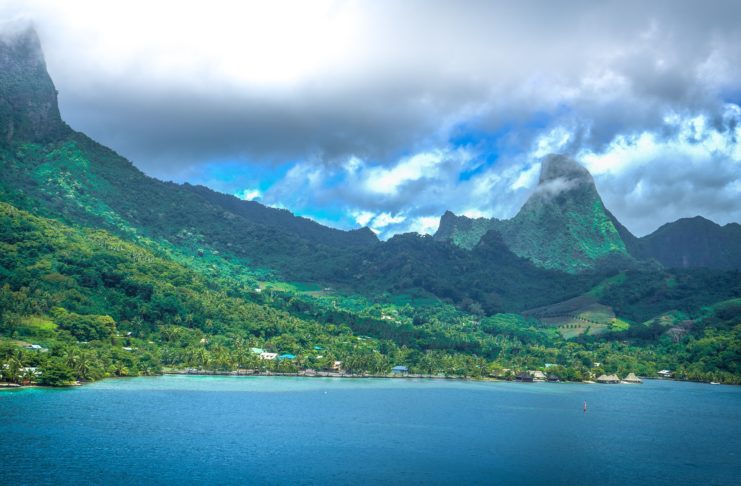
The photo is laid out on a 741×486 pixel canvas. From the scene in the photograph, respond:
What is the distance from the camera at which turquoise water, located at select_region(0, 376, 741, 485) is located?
64.9 meters

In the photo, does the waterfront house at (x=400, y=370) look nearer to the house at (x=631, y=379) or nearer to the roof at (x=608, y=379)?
the roof at (x=608, y=379)

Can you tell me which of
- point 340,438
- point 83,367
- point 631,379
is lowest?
point 340,438

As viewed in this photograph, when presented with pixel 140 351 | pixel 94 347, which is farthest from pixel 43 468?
pixel 140 351

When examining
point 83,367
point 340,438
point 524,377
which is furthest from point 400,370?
point 340,438

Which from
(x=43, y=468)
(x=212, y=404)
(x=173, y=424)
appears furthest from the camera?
(x=212, y=404)

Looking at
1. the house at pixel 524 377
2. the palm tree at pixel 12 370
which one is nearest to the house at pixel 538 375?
the house at pixel 524 377

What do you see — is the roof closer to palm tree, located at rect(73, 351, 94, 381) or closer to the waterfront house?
the waterfront house

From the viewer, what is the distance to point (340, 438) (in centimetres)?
8250

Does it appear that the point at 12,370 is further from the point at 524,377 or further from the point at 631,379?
the point at 631,379

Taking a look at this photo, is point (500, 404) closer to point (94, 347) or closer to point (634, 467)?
point (634, 467)

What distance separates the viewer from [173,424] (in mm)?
84125

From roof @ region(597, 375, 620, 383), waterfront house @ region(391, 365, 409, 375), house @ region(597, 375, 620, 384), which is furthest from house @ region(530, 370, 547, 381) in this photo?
waterfront house @ region(391, 365, 409, 375)

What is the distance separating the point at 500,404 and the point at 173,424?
64.6 meters

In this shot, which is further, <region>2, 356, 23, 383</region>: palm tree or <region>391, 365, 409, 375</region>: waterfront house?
<region>391, 365, 409, 375</region>: waterfront house
